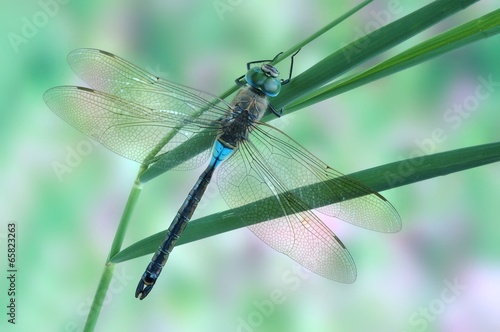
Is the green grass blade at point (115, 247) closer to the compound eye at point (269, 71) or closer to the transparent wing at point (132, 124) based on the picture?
the transparent wing at point (132, 124)

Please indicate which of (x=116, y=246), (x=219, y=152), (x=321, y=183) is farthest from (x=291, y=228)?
(x=116, y=246)

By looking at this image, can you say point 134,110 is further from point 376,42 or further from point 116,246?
point 376,42

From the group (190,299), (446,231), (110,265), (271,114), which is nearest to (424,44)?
(271,114)

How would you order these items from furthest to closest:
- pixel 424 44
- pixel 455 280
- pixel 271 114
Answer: pixel 455 280
pixel 271 114
pixel 424 44

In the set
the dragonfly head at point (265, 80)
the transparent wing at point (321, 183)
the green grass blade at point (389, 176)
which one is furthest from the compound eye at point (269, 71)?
the green grass blade at point (389, 176)

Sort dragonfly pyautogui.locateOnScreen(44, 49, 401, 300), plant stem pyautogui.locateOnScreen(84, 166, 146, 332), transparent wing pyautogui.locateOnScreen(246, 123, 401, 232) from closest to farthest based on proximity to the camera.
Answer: transparent wing pyautogui.locateOnScreen(246, 123, 401, 232), dragonfly pyautogui.locateOnScreen(44, 49, 401, 300), plant stem pyautogui.locateOnScreen(84, 166, 146, 332)

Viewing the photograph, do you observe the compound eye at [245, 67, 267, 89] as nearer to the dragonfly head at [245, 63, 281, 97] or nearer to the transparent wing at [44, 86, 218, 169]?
the dragonfly head at [245, 63, 281, 97]

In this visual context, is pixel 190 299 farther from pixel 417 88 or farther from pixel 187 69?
pixel 417 88

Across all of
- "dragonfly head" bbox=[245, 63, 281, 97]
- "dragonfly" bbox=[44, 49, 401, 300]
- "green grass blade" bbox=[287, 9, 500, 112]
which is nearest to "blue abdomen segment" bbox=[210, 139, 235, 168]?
"dragonfly" bbox=[44, 49, 401, 300]
